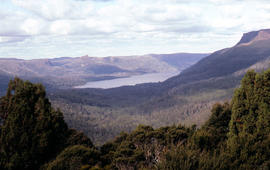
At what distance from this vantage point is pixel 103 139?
152 meters

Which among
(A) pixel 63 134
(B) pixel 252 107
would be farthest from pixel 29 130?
(B) pixel 252 107

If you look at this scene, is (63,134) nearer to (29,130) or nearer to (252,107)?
(29,130)

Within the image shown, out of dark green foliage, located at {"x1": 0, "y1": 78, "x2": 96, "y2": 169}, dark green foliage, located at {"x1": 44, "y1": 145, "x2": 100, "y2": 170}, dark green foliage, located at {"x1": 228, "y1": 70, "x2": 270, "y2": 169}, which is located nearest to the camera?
dark green foliage, located at {"x1": 44, "y1": 145, "x2": 100, "y2": 170}

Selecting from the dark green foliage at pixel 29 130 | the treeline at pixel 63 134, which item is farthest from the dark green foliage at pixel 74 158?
the dark green foliage at pixel 29 130

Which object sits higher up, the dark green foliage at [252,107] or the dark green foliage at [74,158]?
the dark green foliage at [252,107]

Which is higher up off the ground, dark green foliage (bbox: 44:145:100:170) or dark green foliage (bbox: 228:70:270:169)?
dark green foliage (bbox: 228:70:270:169)

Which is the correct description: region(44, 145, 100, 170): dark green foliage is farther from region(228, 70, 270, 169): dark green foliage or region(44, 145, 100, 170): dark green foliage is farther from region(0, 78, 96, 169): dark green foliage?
region(228, 70, 270, 169): dark green foliage

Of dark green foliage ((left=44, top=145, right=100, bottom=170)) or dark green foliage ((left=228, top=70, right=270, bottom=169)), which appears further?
dark green foliage ((left=228, top=70, right=270, bottom=169))

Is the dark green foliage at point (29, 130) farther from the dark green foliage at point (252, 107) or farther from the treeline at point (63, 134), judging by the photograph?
the dark green foliage at point (252, 107)

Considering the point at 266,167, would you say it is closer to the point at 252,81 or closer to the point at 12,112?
the point at 252,81

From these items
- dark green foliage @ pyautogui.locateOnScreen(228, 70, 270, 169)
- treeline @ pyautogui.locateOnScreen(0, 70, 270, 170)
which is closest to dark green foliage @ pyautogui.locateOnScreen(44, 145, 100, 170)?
treeline @ pyautogui.locateOnScreen(0, 70, 270, 170)

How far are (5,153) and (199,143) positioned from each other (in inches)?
613

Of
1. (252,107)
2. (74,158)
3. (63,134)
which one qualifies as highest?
(252,107)

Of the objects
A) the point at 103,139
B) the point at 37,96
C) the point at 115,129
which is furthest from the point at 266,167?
the point at 115,129
